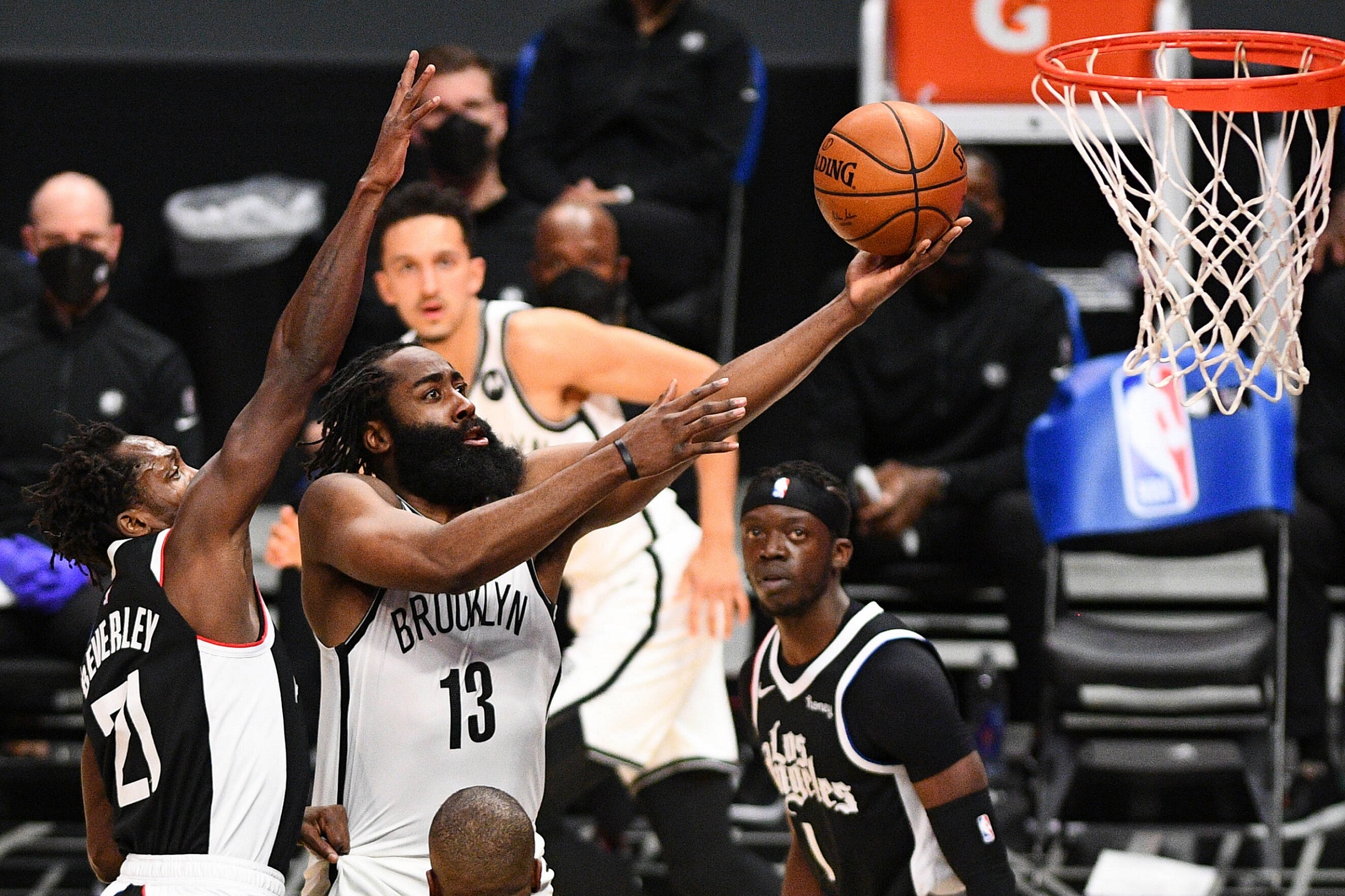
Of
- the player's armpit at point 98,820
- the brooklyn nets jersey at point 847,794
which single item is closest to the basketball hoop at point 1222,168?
the brooklyn nets jersey at point 847,794

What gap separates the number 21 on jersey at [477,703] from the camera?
3.57m

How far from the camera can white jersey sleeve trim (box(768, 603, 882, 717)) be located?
14.2ft

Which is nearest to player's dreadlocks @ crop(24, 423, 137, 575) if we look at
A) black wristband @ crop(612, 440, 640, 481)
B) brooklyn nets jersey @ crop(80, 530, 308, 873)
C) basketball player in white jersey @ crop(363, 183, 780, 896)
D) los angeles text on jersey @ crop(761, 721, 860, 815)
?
brooklyn nets jersey @ crop(80, 530, 308, 873)

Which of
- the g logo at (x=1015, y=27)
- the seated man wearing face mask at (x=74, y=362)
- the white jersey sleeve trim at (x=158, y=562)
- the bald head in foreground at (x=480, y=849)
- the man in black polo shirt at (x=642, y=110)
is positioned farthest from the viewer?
the g logo at (x=1015, y=27)

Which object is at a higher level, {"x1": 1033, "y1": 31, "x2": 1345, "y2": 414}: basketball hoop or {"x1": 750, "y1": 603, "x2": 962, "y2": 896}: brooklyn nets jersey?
{"x1": 1033, "y1": 31, "x2": 1345, "y2": 414}: basketball hoop

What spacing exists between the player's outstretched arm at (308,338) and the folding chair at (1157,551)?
3.30 meters

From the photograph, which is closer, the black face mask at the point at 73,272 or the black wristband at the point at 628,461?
the black wristband at the point at 628,461

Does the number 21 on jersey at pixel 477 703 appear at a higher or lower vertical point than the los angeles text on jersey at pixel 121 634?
lower

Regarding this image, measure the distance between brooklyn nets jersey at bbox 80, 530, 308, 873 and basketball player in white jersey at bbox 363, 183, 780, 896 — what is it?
1600 millimetres

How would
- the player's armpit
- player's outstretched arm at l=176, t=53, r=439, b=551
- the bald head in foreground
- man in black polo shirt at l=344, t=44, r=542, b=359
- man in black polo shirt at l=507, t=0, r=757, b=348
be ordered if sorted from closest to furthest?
1. the bald head in foreground
2. player's outstretched arm at l=176, t=53, r=439, b=551
3. the player's armpit
4. man in black polo shirt at l=344, t=44, r=542, b=359
5. man in black polo shirt at l=507, t=0, r=757, b=348

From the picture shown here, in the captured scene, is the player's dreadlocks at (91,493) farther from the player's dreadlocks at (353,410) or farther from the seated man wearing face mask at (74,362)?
the seated man wearing face mask at (74,362)

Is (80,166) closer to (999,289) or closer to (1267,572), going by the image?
(999,289)

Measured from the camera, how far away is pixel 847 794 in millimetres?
4258

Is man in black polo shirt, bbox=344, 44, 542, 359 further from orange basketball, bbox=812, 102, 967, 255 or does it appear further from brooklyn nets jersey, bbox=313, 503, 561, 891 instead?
brooklyn nets jersey, bbox=313, 503, 561, 891
